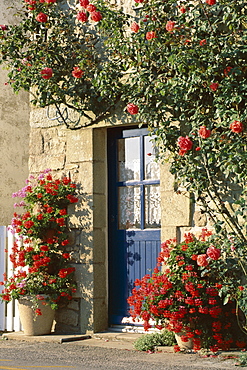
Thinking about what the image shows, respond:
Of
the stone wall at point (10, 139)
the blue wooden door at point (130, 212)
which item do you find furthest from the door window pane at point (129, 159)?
the stone wall at point (10, 139)

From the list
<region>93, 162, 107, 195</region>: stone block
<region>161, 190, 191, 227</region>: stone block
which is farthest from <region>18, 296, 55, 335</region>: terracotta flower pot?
<region>161, 190, 191, 227</region>: stone block

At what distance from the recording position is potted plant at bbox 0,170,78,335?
786 centimetres

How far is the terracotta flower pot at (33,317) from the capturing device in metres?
7.84

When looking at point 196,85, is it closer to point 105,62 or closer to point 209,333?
point 105,62

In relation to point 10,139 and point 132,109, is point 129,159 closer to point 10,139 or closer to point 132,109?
point 132,109

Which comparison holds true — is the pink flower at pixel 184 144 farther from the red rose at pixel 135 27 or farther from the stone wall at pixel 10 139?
the stone wall at pixel 10 139

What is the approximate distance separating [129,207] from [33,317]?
1.73 meters

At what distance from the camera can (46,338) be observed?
7.64 metres

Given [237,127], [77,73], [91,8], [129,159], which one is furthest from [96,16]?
[237,127]

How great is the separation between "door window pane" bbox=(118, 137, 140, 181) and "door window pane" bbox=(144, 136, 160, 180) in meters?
0.12

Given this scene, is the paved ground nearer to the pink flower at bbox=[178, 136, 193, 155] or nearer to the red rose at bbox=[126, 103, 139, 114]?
the pink flower at bbox=[178, 136, 193, 155]

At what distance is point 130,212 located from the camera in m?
8.08

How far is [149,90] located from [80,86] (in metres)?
1.27

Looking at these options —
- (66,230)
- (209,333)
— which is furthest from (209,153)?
(66,230)
